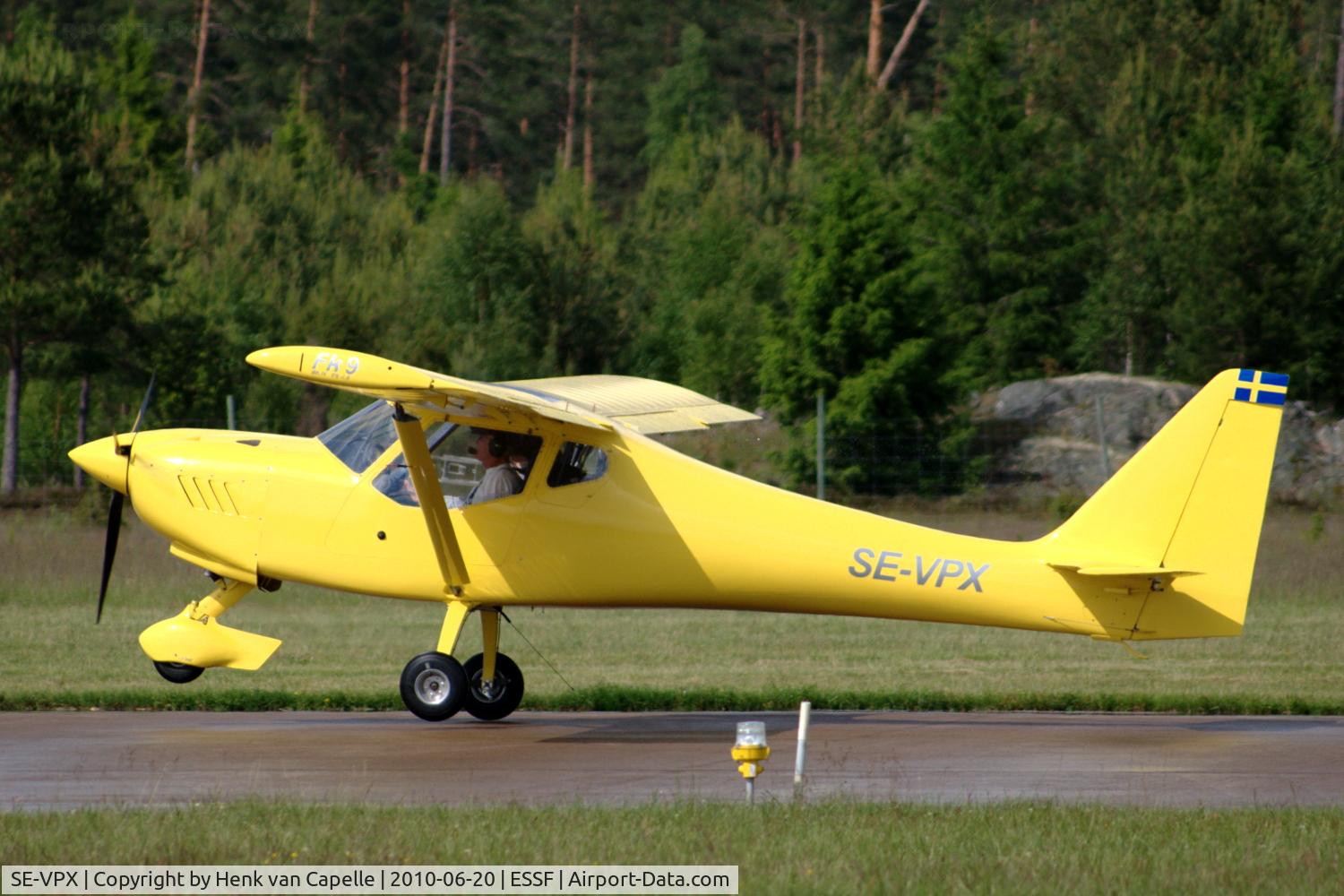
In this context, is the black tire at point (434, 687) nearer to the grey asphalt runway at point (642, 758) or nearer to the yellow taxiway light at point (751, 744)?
the grey asphalt runway at point (642, 758)

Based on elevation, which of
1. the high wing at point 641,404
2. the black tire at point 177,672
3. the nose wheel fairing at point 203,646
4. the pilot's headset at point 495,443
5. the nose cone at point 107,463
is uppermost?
the high wing at point 641,404

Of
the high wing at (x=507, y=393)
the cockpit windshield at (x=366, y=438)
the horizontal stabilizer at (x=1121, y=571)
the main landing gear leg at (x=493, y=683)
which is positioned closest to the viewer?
the high wing at (x=507, y=393)

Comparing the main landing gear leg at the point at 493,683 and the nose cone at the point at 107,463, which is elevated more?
the nose cone at the point at 107,463

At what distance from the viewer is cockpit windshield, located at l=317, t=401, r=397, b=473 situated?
1370 cm

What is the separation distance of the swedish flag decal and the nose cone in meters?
8.42

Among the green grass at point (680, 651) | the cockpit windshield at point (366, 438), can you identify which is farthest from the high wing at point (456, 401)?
the green grass at point (680, 651)

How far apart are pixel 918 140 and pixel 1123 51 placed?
8668 mm

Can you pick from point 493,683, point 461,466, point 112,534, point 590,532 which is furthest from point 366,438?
point 112,534

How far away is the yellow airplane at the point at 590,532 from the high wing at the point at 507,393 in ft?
0.17

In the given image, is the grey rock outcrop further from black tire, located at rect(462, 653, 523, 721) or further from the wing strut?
the wing strut

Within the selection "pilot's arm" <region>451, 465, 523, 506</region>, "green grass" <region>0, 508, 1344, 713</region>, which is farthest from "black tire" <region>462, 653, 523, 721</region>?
"pilot's arm" <region>451, 465, 523, 506</region>

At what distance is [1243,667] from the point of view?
1739 cm

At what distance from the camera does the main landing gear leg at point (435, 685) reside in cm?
1319

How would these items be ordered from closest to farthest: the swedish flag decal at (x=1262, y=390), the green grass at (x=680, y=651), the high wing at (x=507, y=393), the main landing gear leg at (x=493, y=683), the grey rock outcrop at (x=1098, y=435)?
the high wing at (x=507, y=393), the swedish flag decal at (x=1262, y=390), the main landing gear leg at (x=493, y=683), the green grass at (x=680, y=651), the grey rock outcrop at (x=1098, y=435)
